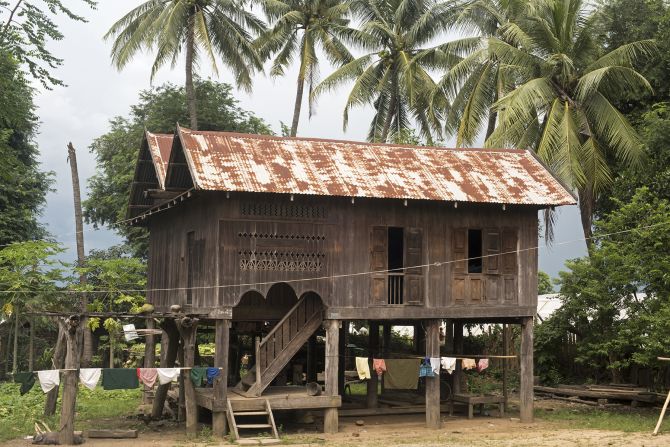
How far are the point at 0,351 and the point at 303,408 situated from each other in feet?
56.7

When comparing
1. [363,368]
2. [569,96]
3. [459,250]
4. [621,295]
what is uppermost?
[569,96]

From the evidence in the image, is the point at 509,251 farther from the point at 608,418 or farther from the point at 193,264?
the point at 193,264

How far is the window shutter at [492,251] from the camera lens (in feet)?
79.7

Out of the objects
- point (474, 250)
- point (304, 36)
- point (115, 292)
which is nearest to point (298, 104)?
point (304, 36)

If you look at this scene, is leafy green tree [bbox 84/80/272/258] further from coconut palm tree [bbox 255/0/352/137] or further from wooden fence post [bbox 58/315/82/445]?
wooden fence post [bbox 58/315/82/445]

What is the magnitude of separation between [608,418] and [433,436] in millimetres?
6137

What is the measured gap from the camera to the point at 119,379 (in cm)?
2148

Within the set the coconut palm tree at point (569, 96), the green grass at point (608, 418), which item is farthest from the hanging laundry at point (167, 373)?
the coconut palm tree at point (569, 96)

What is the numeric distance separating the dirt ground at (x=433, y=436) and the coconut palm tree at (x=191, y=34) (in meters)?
16.4

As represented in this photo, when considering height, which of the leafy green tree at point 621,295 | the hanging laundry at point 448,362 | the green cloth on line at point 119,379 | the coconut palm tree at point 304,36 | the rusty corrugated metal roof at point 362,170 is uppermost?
the coconut palm tree at point 304,36

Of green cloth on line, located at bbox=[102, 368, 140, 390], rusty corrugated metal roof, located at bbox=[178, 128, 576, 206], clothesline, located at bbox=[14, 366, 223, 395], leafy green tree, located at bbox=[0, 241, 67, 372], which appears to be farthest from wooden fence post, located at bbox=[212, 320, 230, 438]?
leafy green tree, located at bbox=[0, 241, 67, 372]

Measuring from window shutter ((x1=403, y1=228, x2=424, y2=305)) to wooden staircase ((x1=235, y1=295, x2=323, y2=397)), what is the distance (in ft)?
7.54

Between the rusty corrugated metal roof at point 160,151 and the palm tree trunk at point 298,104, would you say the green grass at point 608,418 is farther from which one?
the palm tree trunk at point 298,104

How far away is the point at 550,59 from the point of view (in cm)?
3222
